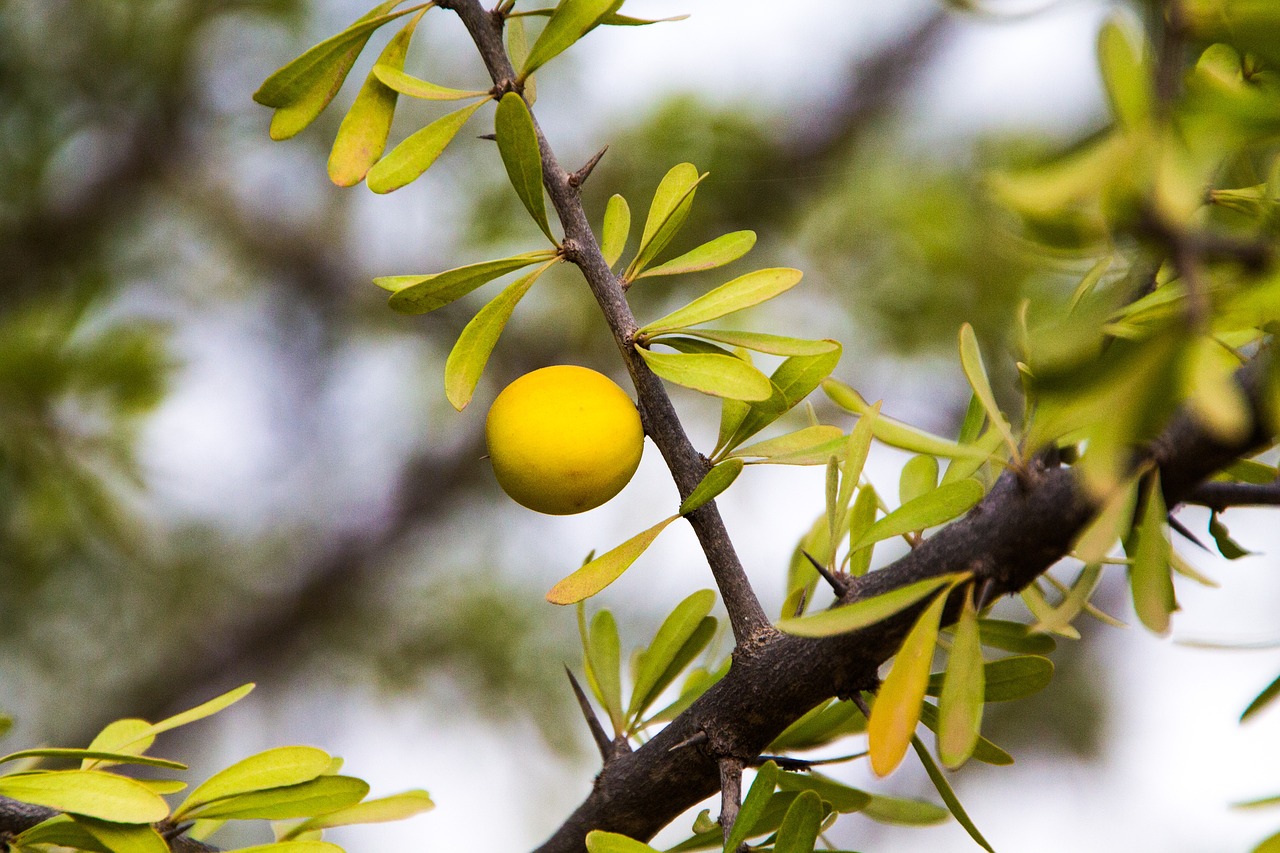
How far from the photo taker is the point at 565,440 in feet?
1.29

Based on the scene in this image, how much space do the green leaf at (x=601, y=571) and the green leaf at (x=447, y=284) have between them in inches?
4.4


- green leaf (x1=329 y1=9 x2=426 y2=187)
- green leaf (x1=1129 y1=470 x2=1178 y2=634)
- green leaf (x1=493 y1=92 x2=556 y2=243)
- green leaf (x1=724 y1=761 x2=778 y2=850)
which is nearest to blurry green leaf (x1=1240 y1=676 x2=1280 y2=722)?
green leaf (x1=1129 y1=470 x2=1178 y2=634)

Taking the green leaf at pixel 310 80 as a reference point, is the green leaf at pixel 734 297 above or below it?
below

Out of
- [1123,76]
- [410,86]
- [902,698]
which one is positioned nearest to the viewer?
[1123,76]

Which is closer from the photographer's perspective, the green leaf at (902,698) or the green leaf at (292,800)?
the green leaf at (902,698)

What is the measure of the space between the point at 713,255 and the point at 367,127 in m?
0.16

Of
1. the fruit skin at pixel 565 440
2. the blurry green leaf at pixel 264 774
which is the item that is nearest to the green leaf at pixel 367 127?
the fruit skin at pixel 565 440

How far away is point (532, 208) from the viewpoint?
0.37m

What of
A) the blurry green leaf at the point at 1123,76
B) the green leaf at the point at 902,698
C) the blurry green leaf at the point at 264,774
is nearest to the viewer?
the blurry green leaf at the point at 1123,76

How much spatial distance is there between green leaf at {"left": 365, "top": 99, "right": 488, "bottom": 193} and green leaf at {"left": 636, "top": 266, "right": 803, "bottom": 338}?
0.36 ft

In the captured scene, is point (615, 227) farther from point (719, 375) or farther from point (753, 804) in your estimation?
point (753, 804)

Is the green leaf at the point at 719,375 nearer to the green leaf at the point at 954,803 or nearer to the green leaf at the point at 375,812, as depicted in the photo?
the green leaf at the point at 954,803

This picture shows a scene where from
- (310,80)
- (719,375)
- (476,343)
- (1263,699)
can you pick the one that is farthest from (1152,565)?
(310,80)

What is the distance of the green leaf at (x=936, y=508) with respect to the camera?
0.32 metres
